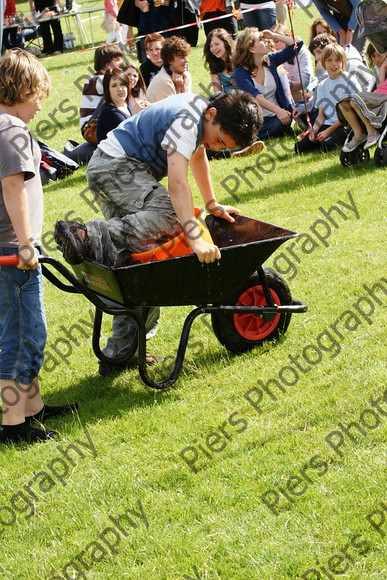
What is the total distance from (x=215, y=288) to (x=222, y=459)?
97 cm

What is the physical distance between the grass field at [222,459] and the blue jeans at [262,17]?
7044 millimetres

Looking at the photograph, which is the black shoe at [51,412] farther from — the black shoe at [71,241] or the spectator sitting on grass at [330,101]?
the spectator sitting on grass at [330,101]

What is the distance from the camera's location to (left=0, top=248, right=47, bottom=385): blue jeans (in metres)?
3.71

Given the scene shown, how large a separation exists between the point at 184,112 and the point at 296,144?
16.1 feet

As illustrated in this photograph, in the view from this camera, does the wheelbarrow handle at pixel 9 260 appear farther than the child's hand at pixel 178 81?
No

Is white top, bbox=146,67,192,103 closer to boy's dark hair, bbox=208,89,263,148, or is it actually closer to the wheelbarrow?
the wheelbarrow

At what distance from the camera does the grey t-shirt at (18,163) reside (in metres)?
3.43

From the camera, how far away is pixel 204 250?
3.76 m

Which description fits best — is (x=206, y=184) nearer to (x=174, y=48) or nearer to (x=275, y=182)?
(x=275, y=182)

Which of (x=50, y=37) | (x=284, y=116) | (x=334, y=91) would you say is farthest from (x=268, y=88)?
(x=50, y=37)

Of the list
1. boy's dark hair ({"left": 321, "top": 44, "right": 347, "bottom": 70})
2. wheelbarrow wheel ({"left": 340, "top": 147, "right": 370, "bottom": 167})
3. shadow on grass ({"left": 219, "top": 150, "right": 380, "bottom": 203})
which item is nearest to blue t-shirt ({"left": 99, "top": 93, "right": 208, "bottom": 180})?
shadow on grass ({"left": 219, "top": 150, "right": 380, "bottom": 203})

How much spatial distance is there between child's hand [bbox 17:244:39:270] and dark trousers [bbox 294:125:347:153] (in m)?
5.42

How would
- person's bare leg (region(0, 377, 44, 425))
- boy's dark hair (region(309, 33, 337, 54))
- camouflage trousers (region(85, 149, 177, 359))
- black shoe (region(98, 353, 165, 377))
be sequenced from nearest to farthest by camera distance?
person's bare leg (region(0, 377, 44, 425)) < camouflage trousers (region(85, 149, 177, 359)) < black shoe (region(98, 353, 165, 377)) < boy's dark hair (region(309, 33, 337, 54))

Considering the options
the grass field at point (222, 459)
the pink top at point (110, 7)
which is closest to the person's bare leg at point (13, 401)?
the grass field at point (222, 459)
